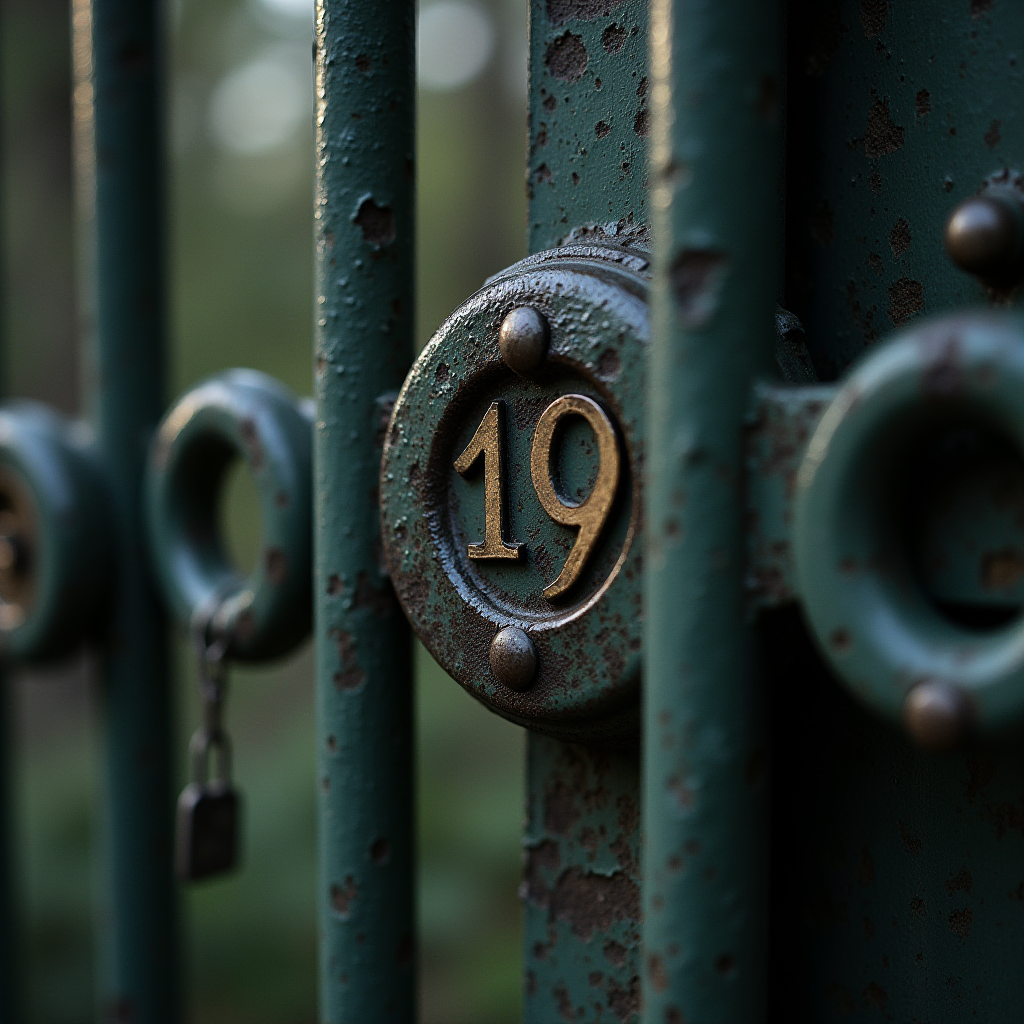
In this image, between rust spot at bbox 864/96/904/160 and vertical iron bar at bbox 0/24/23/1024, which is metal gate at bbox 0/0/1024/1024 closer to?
rust spot at bbox 864/96/904/160

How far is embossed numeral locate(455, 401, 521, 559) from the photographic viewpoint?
0.42 m

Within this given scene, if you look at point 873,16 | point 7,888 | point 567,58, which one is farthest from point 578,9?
point 7,888

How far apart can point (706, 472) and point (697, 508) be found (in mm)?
12

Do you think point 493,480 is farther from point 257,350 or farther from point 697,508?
point 257,350

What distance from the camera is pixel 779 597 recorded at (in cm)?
31

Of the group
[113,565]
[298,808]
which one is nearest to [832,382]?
[113,565]

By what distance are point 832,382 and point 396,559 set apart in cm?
21

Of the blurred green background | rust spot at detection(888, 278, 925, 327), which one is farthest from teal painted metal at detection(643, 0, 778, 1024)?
the blurred green background

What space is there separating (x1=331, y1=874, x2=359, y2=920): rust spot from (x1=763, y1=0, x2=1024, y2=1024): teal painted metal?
201 mm

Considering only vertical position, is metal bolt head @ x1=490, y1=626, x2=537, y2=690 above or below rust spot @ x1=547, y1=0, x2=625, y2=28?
below

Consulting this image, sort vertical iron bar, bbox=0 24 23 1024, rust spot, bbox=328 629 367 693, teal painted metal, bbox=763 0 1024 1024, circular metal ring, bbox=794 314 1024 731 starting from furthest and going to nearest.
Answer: vertical iron bar, bbox=0 24 23 1024 → rust spot, bbox=328 629 367 693 → teal painted metal, bbox=763 0 1024 1024 → circular metal ring, bbox=794 314 1024 731

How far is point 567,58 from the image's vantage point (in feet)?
1.50

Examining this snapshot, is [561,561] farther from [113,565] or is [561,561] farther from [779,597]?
[113,565]

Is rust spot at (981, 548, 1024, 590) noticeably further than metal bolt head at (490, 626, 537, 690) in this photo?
No
